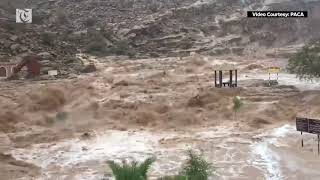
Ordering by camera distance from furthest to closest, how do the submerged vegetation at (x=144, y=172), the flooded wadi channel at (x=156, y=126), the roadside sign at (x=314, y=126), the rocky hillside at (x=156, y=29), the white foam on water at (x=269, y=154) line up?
the rocky hillside at (x=156, y=29)
the flooded wadi channel at (x=156, y=126)
the roadside sign at (x=314, y=126)
the white foam on water at (x=269, y=154)
the submerged vegetation at (x=144, y=172)

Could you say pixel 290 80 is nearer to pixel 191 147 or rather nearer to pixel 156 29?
pixel 191 147

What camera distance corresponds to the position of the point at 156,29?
47062mm

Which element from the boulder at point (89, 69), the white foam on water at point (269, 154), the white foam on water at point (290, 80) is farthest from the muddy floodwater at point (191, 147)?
the boulder at point (89, 69)

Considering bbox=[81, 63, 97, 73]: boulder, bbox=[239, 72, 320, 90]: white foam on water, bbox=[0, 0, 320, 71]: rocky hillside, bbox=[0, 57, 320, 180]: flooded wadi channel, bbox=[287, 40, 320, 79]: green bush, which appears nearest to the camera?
bbox=[0, 57, 320, 180]: flooded wadi channel

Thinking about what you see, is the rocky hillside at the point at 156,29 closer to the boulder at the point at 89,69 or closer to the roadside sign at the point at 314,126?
the boulder at the point at 89,69

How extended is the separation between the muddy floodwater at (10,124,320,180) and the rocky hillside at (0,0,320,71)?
2122cm

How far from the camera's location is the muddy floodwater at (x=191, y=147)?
1370cm

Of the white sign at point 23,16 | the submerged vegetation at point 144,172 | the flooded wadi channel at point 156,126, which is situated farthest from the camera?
the white sign at point 23,16

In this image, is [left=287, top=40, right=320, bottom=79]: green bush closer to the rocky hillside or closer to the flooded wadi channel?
the flooded wadi channel

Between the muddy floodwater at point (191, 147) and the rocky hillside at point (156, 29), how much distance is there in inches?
835

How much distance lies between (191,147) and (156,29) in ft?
104

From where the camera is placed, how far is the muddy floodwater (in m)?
13.7

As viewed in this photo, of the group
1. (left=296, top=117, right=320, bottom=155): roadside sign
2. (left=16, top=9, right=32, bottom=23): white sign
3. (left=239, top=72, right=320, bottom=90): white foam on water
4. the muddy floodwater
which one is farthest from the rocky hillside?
(left=296, top=117, right=320, bottom=155): roadside sign

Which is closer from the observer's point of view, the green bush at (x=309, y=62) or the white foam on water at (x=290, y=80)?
the green bush at (x=309, y=62)
